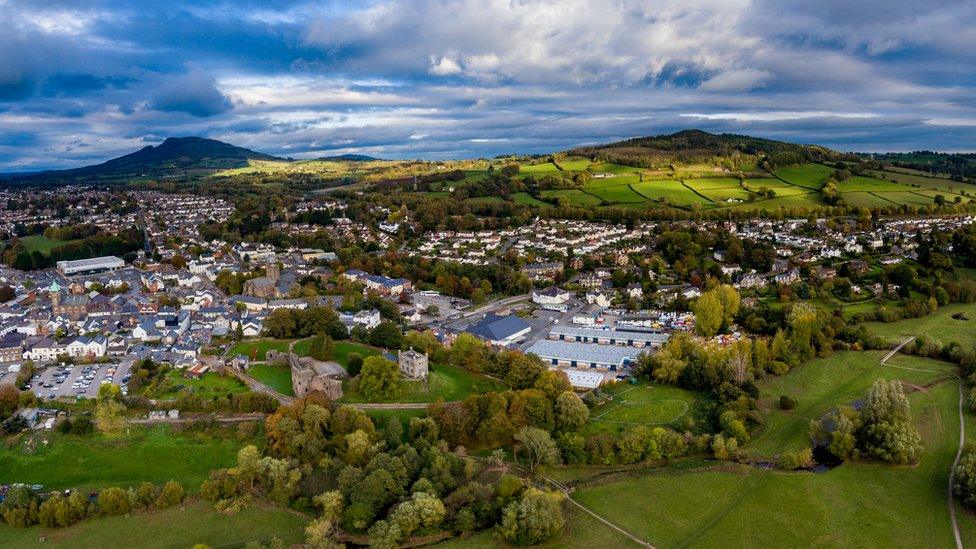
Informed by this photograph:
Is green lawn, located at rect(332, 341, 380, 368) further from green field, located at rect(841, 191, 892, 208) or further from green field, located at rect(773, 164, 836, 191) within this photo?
green field, located at rect(773, 164, 836, 191)

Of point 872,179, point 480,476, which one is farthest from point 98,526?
point 872,179

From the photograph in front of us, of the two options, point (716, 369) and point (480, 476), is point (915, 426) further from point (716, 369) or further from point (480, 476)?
point (480, 476)

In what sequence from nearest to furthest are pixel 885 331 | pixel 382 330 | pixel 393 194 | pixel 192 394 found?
pixel 192 394 → pixel 382 330 → pixel 885 331 → pixel 393 194

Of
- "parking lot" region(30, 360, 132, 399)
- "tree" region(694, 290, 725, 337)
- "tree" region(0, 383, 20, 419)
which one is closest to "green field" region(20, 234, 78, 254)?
"parking lot" region(30, 360, 132, 399)

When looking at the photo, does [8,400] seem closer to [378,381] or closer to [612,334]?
[378,381]

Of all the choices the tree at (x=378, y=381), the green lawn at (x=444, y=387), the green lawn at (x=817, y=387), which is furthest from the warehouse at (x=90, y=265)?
the green lawn at (x=817, y=387)

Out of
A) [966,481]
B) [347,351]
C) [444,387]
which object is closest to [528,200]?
[347,351]

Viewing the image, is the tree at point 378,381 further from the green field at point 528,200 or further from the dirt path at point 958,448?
the green field at point 528,200
